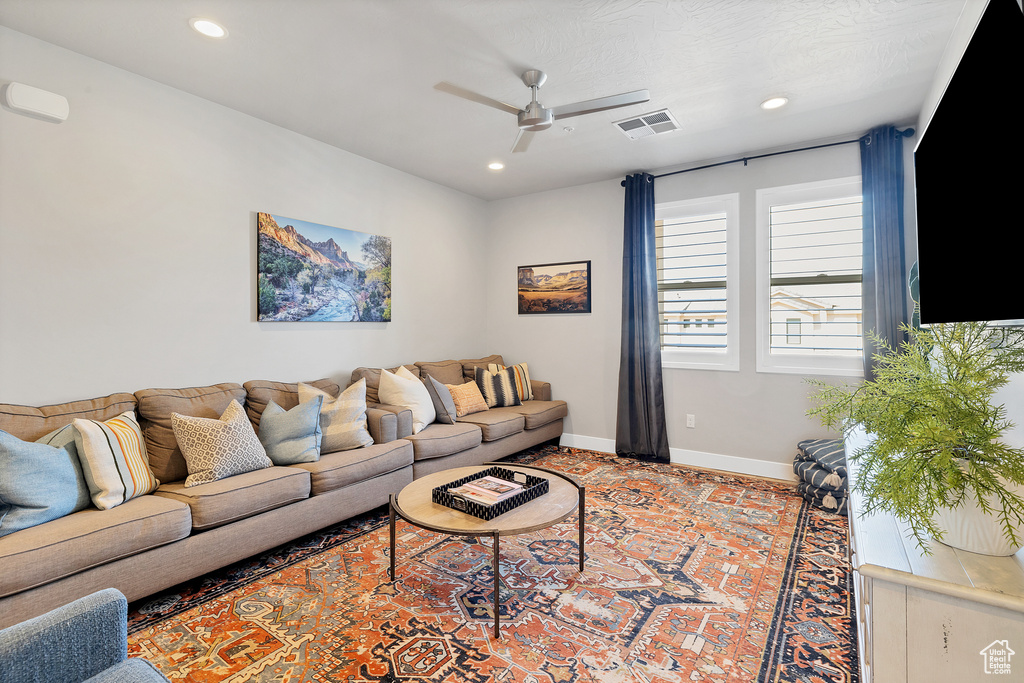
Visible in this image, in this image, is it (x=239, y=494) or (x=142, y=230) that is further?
(x=142, y=230)

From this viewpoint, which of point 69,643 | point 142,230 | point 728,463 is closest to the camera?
point 69,643

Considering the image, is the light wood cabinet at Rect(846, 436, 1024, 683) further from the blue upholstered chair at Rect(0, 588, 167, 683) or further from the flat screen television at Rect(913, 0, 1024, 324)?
the blue upholstered chair at Rect(0, 588, 167, 683)

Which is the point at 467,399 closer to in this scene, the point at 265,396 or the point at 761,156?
the point at 265,396

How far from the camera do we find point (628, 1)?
2.16m

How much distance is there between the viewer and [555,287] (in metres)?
5.16

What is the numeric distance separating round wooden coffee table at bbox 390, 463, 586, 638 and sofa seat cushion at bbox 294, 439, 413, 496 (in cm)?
58

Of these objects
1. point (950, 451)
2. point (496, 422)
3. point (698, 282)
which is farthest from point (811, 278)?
point (950, 451)

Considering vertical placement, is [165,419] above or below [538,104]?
below

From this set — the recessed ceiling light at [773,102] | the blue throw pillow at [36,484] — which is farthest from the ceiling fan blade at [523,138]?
the blue throw pillow at [36,484]

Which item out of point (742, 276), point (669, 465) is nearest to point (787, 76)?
point (742, 276)

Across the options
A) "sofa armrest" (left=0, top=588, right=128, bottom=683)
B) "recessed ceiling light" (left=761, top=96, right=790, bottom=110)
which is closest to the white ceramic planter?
"sofa armrest" (left=0, top=588, right=128, bottom=683)

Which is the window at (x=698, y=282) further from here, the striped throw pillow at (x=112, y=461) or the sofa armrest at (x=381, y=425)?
the striped throw pillow at (x=112, y=461)

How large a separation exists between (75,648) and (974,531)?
2377mm

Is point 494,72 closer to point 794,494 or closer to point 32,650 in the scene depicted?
point 32,650
